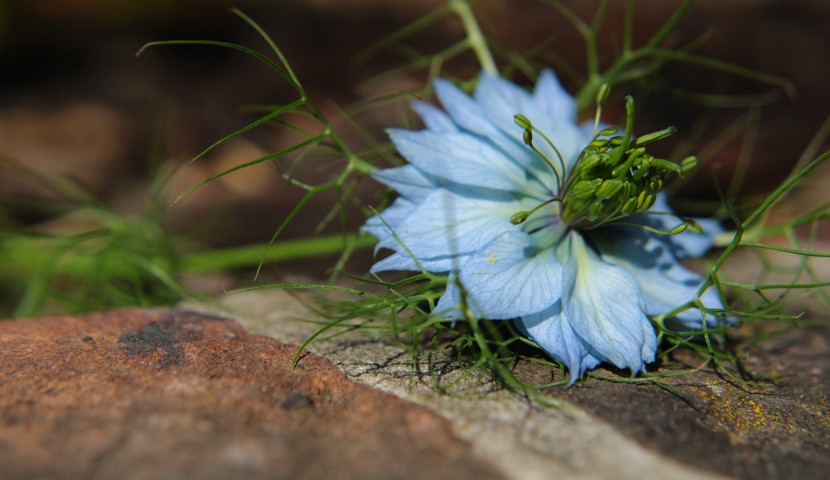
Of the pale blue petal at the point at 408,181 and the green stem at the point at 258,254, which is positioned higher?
the pale blue petal at the point at 408,181

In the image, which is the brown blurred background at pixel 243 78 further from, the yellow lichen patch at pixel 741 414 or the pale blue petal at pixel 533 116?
the yellow lichen patch at pixel 741 414

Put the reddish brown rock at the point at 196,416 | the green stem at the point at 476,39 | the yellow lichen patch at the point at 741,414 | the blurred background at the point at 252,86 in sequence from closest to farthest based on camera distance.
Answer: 1. the reddish brown rock at the point at 196,416
2. the yellow lichen patch at the point at 741,414
3. the green stem at the point at 476,39
4. the blurred background at the point at 252,86

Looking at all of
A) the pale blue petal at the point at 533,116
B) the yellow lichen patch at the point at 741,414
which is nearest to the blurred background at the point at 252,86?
the pale blue petal at the point at 533,116

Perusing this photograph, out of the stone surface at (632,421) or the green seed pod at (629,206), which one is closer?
the stone surface at (632,421)

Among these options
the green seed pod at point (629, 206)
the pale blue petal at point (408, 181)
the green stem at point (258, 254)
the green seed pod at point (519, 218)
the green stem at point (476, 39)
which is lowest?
the green seed pod at point (629, 206)

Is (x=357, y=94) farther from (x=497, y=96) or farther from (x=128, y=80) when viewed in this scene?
(x=497, y=96)

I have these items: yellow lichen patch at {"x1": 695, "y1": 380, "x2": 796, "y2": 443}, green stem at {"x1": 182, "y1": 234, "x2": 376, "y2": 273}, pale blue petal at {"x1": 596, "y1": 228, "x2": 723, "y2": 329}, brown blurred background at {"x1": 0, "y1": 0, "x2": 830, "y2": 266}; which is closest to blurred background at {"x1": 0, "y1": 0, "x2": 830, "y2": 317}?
brown blurred background at {"x1": 0, "y1": 0, "x2": 830, "y2": 266}

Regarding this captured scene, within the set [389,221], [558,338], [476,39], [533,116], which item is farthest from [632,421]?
[476,39]

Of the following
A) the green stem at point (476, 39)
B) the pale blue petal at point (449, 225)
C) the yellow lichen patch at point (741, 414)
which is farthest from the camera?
the green stem at point (476, 39)

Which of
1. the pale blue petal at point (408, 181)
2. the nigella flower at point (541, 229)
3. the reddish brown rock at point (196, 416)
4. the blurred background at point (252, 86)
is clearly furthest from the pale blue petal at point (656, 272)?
the blurred background at point (252, 86)
